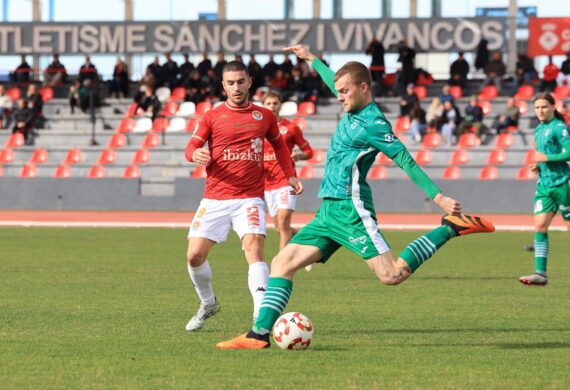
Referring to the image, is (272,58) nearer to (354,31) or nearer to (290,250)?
(354,31)

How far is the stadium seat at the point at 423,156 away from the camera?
34.0 meters

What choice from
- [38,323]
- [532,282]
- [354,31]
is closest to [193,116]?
[354,31]

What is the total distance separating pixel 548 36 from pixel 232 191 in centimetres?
2888

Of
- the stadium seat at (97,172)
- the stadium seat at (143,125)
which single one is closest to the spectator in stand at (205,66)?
the stadium seat at (143,125)

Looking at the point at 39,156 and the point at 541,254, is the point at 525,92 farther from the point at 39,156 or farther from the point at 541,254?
the point at 541,254

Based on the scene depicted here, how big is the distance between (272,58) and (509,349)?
30.7m

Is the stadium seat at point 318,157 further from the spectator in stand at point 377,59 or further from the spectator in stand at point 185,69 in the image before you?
the spectator in stand at point 185,69

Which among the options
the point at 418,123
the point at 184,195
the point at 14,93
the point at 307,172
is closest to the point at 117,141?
the point at 184,195

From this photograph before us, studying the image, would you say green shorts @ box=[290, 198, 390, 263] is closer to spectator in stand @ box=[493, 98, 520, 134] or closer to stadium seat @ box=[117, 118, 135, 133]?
spectator in stand @ box=[493, 98, 520, 134]

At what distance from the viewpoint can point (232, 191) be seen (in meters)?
9.45

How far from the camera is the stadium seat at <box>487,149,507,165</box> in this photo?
34.0 m

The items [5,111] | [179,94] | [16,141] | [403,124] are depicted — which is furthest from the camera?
[5,111]

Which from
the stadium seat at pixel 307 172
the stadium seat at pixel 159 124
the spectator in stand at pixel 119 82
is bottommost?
the stadium seat at pixel 307 172

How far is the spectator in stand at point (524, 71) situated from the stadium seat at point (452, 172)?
5077 millimetres
